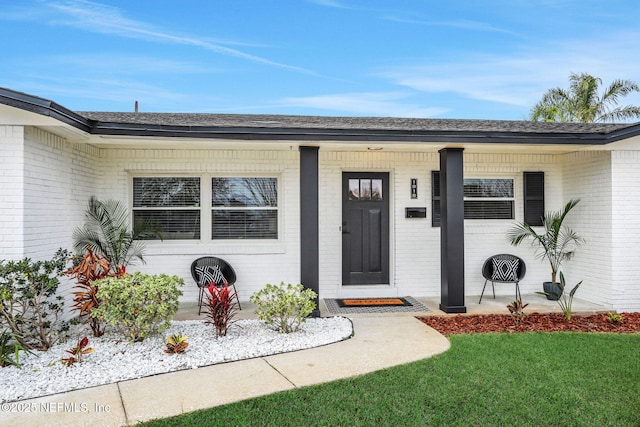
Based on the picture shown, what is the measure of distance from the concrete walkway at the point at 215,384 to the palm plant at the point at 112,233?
315 centimetres

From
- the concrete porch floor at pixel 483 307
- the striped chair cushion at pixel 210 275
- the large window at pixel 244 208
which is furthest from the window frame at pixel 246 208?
the concrete porch floor at pixel 483 307

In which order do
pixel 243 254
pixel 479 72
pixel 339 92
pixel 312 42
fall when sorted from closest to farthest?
pixel 243 254 → pixel 312 42 → pixel 479 72 → pixel 339 92

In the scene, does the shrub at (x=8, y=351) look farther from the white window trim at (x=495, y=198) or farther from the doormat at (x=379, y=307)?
the white window trim at (x=495, y=198)

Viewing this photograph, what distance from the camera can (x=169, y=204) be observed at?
7254 millimetres

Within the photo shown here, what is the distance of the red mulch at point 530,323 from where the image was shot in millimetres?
5423

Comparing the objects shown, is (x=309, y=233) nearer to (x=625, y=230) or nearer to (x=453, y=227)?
(x=453, y=227)

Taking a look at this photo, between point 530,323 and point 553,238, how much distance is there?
2234 millimetres

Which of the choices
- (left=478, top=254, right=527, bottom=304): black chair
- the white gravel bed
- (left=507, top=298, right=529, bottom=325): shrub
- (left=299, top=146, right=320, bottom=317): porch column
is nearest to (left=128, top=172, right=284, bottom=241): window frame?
(left=299, top=146, right=320, bottom=317): porch column

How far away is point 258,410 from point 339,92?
18061mm

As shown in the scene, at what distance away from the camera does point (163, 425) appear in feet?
9.57

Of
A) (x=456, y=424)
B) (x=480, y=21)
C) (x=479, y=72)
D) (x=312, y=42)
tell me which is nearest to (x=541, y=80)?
(x=479, y=72)

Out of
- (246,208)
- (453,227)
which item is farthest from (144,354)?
(453,227)

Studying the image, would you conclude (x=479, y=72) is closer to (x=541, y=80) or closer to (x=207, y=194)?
(x=541, y=80)

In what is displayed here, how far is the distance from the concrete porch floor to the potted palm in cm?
33
